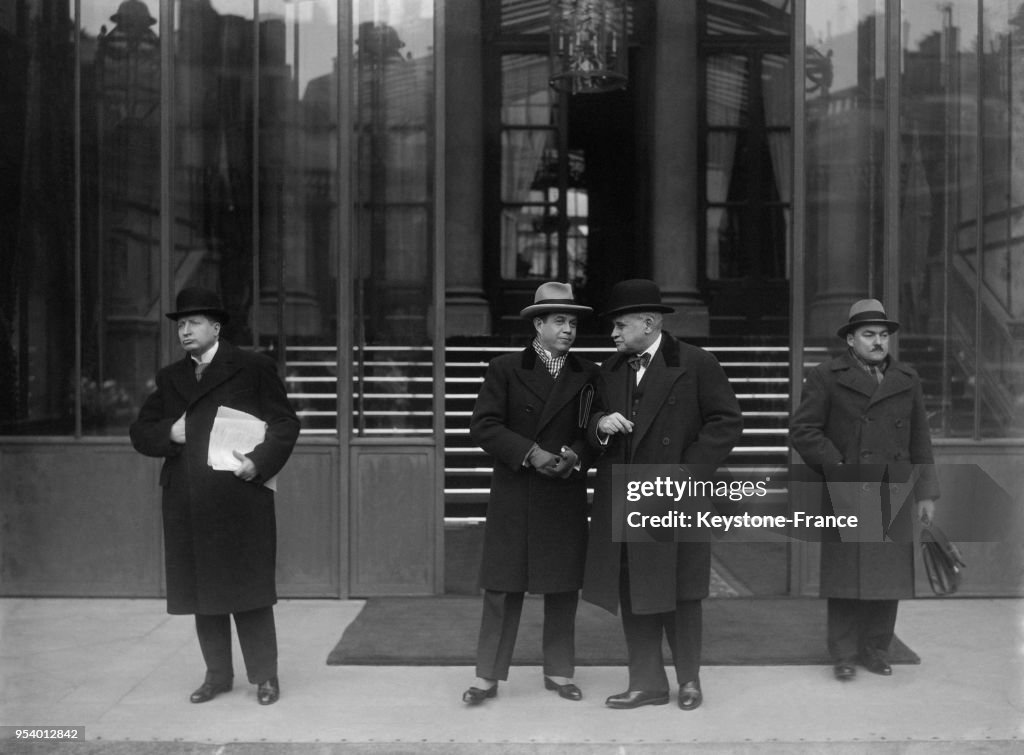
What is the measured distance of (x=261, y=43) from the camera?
30.3 feet

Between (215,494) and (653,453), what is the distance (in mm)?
2143

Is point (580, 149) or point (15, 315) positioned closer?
point (15, 315)

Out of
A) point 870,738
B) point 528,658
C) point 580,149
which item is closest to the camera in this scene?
point 870,738

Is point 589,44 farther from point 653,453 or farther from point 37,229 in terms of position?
point 653,453

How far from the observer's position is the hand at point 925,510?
687 centimetres

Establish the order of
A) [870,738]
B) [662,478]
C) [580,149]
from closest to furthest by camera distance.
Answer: [870,738], [662,478], [580,149]

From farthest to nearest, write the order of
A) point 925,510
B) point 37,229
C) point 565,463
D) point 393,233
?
point 393,233, point 37,229, point 925,510, point 565,463

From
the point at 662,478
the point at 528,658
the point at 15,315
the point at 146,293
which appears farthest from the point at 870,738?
the point at 15,315

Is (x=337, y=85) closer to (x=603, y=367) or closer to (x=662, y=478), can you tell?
(x=603, y=367)

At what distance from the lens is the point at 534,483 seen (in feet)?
21.2

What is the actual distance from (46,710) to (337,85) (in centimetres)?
485

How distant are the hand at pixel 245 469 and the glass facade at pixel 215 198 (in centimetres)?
286

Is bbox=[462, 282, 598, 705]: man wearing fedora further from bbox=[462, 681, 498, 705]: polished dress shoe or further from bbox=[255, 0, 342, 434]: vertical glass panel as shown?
bbox=[255, 0, 342, 434]: vertical glass panel

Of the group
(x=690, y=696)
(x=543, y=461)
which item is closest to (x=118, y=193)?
(x=543, y=461)
